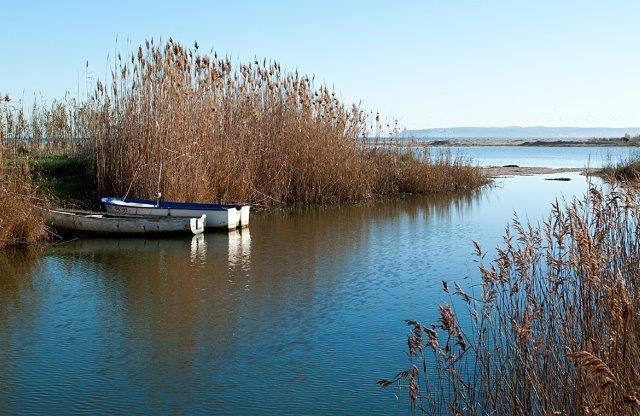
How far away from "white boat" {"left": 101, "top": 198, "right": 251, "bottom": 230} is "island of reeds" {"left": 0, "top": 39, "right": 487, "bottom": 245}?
2.62 feet

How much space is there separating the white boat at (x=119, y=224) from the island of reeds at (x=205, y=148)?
558 mm

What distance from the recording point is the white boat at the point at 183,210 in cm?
1135

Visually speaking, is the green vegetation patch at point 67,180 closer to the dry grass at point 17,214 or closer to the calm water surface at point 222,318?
the dry grass at point 17,214

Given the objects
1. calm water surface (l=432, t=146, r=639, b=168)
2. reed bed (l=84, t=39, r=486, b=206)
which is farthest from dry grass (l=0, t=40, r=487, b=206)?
calm water surface (l=432, t=146, r=639, b=168)

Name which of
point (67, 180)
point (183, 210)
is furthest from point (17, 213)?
point (67, 180)

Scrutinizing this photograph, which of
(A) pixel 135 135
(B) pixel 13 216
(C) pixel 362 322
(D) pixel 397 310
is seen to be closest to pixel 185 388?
(C) pixel 362 322

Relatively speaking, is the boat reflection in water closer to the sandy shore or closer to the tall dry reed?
Answer: the tall dry reed

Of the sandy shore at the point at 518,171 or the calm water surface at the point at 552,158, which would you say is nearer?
the sandy shore at the point at 518,171

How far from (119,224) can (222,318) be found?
4.79 meters

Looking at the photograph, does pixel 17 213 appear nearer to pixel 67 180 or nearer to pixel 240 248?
pixel 240 248

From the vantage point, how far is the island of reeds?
488 inches

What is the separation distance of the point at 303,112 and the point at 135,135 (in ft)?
14.1

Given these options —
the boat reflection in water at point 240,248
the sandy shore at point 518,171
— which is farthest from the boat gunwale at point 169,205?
the sandy shore at point 518,171

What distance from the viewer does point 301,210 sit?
1471cm
